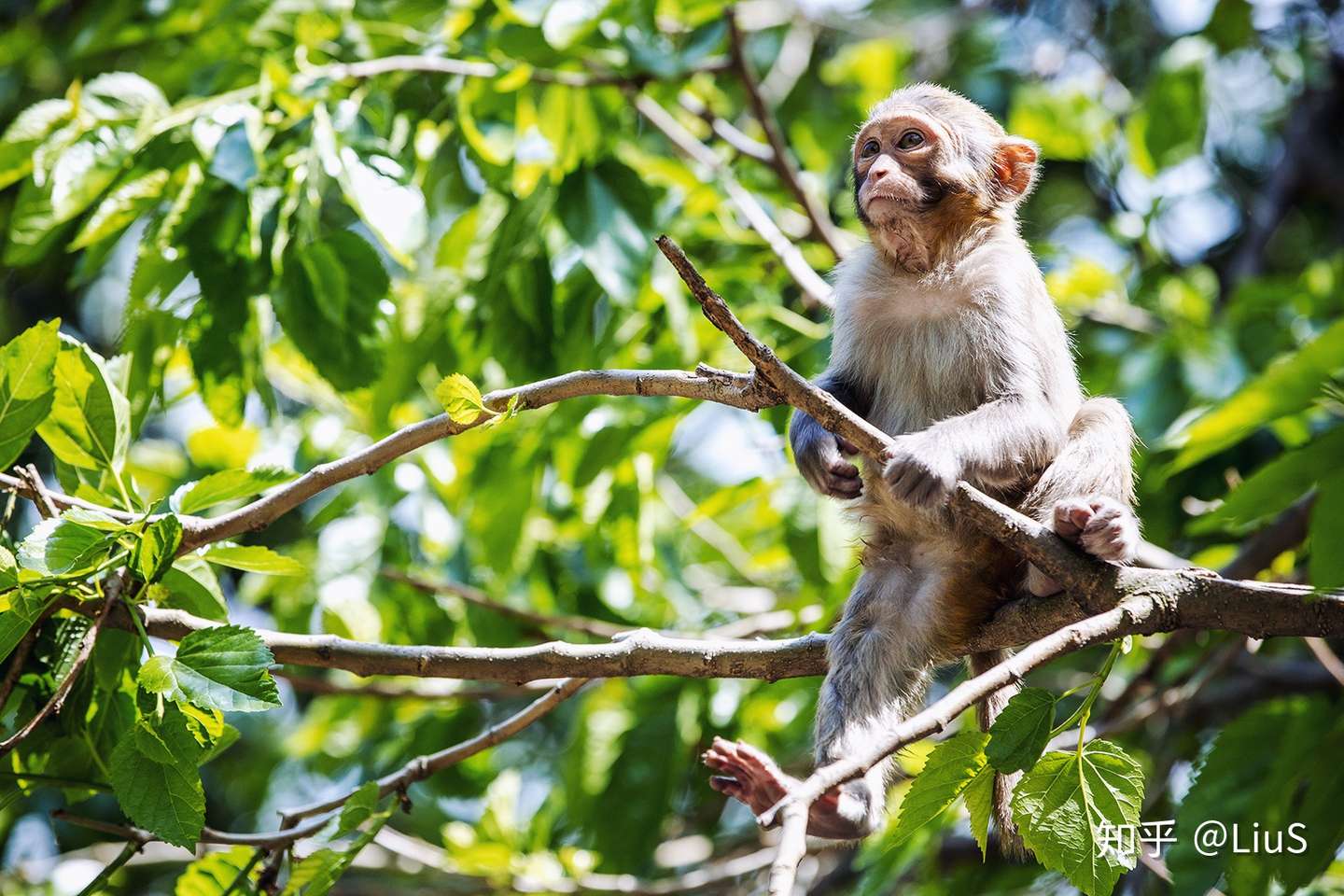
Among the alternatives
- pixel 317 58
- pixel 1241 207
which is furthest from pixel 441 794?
pixel 1241 207

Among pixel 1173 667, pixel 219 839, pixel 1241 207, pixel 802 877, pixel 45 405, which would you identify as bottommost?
pixel 802 877

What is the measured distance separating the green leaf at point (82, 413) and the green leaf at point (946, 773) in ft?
8.34

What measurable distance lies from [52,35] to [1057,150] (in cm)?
741

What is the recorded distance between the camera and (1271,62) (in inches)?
373

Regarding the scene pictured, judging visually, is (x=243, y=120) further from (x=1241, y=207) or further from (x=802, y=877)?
(x=1241, y=207)

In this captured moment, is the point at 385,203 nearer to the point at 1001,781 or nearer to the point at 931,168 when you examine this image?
the point at 931,168

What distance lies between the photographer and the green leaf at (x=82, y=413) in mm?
3910

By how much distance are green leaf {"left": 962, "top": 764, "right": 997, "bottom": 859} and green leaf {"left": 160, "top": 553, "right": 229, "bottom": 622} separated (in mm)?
2297

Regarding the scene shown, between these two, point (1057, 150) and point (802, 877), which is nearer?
point (802, 877)

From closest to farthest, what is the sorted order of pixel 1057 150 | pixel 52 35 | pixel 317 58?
pixel 317 58
pixel 1057 150
pixel 52 35

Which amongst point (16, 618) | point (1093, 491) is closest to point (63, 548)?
point (16, 618)

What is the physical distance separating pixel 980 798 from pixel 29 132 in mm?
4219

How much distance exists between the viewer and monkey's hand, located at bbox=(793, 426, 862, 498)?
172 inches

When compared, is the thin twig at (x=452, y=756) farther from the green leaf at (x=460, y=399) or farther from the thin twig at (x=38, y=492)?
the thin twig at (x=38, y=492)
